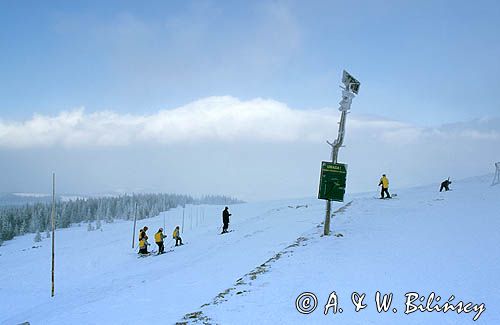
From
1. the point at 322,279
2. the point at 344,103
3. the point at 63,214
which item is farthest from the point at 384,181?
the point at 63,214

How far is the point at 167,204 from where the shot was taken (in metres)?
144

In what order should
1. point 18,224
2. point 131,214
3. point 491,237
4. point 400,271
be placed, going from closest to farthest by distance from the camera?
1. point 400,271
2. point 491,237
3. point 18,224
4. point 131,214

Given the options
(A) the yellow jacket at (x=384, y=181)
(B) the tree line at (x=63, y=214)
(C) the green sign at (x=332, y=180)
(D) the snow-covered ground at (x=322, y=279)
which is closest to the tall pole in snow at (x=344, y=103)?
(C) the green sign at (x=332, y=180)

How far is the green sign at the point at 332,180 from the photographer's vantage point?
17.6 meters

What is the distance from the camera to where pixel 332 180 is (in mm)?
17672

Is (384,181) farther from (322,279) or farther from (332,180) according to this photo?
(322,279)

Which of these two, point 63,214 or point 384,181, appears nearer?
point 384,181

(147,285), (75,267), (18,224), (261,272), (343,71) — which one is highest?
(343,71)

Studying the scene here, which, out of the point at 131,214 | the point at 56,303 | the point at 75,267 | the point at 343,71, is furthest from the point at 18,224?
the point at 343,71

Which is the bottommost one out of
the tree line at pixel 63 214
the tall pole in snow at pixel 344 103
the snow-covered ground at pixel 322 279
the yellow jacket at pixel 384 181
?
the tree line at pixel 63 214

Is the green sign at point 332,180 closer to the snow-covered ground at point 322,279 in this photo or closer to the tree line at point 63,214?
the snow-covered ground at point 322,279

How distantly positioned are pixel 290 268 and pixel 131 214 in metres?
112

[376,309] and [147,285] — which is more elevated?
[376,309]

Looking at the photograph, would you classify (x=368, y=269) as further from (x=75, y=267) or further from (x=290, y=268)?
(x=75, y=267)
